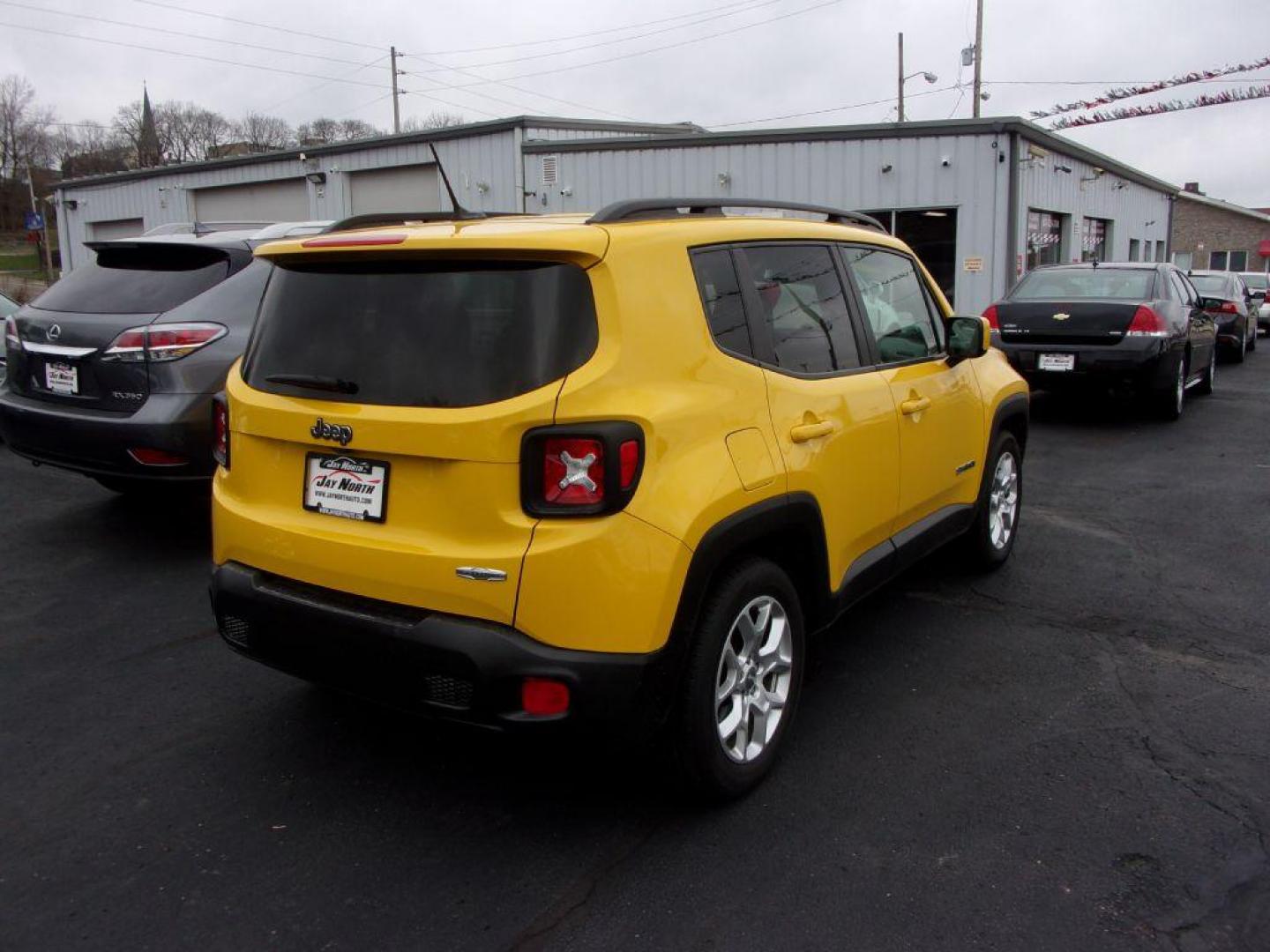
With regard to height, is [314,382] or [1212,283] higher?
[1212,283]

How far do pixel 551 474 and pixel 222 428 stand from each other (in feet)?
4.69

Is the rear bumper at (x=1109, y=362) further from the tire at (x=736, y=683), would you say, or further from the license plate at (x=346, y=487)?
the license plate at (x=346, y=487)

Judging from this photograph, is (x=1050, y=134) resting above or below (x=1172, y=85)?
below

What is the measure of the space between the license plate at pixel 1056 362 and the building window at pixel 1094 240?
47.2 feet

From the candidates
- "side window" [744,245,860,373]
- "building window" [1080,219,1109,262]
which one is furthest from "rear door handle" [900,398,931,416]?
"building window" [1080,219,1109,262]

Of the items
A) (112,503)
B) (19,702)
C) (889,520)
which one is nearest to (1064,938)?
(889,520)

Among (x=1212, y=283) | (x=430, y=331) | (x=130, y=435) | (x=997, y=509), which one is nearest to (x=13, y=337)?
(x=130, y=435)

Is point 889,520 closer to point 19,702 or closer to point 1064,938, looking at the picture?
point 1064,938

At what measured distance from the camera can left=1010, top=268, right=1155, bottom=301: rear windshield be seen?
33.5 feet

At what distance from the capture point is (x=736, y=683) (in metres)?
3.10

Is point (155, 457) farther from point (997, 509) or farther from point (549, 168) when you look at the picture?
point (549, 168)

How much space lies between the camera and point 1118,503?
696 centimetres

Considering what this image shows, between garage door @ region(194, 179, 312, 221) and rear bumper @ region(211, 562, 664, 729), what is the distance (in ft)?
77.3

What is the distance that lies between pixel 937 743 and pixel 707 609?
1.16 meters
